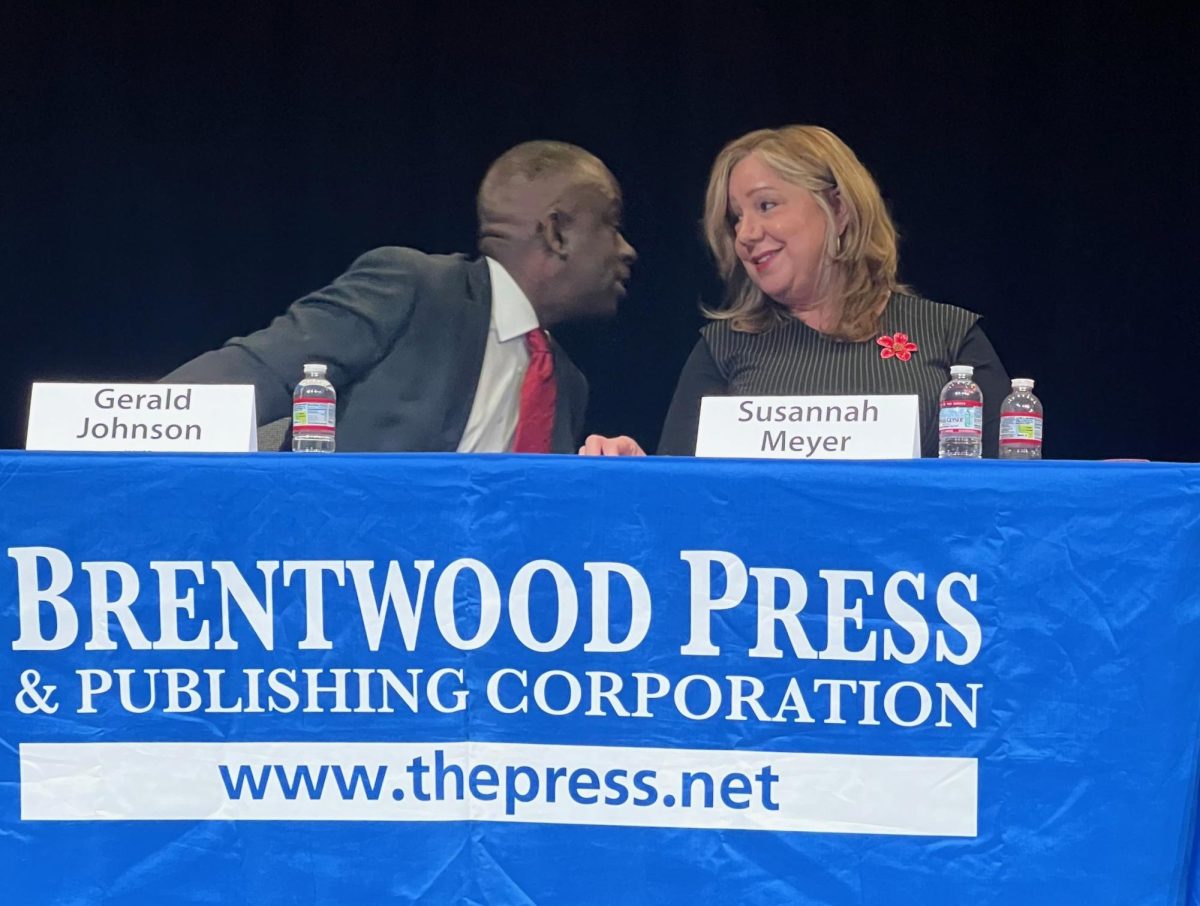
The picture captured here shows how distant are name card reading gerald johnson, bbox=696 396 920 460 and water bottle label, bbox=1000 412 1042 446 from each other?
0.30 metres

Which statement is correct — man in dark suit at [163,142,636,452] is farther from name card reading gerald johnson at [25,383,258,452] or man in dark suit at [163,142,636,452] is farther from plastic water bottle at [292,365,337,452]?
name card reading gerald johnson at [25,383,258,452]

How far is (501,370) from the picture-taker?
377 centimetres

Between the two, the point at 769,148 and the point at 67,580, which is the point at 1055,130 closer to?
the point at 769,148

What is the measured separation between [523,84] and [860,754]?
2.27m

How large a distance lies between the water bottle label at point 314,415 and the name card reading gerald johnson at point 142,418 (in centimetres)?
15

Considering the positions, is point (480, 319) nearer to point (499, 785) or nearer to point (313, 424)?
point (313, 424)

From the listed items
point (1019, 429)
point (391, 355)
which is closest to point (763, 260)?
point (391, 355)

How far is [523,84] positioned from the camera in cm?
377

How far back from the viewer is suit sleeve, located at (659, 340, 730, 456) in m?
3.48

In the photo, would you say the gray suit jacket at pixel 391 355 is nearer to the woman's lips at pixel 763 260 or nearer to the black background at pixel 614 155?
the black background at pixel 614 155

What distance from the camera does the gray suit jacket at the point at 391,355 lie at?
369 cm

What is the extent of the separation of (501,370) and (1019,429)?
1625 mm

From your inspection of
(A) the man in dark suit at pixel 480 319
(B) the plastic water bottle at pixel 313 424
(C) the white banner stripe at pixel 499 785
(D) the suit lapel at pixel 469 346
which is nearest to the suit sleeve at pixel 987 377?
(A) the man in dark suit at pixel 480 319

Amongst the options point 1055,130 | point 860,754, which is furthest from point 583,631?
point 1055,130
